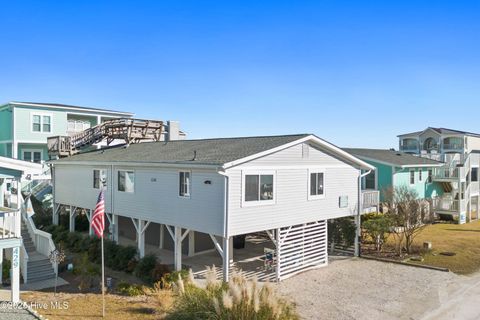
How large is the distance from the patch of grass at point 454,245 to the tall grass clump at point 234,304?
12201 mm

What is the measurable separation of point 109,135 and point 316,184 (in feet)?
54.1

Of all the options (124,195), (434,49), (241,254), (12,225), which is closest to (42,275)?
(12,225)

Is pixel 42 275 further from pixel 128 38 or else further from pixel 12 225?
pixel 128 38

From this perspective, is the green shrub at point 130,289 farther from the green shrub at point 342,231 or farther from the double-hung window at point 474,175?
the double-hung window at point 474,175

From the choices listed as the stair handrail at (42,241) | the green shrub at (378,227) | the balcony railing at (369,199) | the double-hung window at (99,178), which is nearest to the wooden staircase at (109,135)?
the double-hung window at (99,178)

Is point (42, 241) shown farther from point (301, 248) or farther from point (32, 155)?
point (32, 155)

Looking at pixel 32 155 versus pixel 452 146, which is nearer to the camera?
pixel 32 155

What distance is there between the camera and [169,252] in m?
20.2

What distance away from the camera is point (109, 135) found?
27562 millimetres

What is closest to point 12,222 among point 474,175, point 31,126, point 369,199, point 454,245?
point 369,199

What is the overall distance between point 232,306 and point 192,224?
20.3 ft

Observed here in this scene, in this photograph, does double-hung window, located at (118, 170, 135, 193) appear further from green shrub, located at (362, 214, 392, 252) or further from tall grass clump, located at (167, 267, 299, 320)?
green shrub, located at (362, 214, 392, 252)

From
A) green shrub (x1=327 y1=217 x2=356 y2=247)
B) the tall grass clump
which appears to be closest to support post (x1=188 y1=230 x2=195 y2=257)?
green shrub (x1=327 y1=217 x2=356 y2=247)

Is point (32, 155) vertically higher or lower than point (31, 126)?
lower
